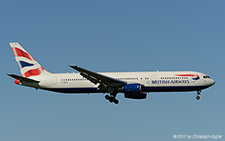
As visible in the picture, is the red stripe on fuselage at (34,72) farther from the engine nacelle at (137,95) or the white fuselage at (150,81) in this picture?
the engine nacelle at (137,95)

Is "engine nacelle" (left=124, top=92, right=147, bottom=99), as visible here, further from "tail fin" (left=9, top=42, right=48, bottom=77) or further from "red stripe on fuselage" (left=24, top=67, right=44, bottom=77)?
"red stripe on fuselage" (left=24, top=67, right=44, bottom=77)

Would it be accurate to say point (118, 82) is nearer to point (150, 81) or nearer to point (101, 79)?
point (101, 79)

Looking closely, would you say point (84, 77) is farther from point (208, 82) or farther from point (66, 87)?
point (208, 82)

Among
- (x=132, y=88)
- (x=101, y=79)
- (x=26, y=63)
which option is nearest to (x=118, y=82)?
(x=132, y=88)

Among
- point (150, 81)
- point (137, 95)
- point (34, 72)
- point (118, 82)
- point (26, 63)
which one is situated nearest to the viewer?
point (118, 82)

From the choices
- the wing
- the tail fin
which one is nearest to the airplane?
the wing

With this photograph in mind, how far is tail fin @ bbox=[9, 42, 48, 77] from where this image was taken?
6111cm

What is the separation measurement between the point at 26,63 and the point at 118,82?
15565 millimetres

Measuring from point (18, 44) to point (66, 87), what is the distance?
11403mm

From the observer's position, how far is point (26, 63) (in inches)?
2434

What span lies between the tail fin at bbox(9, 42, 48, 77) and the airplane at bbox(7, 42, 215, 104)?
0.29m

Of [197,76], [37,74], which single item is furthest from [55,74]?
[197,76]

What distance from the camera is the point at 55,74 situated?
6000 cm

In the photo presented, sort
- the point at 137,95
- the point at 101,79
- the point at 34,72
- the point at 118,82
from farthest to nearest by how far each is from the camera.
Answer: the point at 34,72 < the point at 137,95 < the point at 118,82 < the point at 101,79
